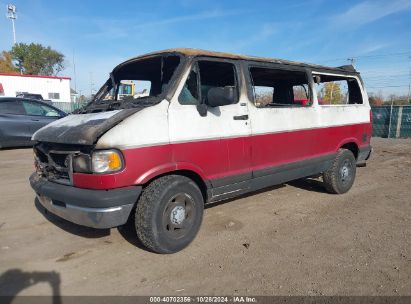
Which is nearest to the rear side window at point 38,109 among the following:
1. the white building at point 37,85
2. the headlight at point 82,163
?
the headlight at point 82,163

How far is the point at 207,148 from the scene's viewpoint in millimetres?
4012

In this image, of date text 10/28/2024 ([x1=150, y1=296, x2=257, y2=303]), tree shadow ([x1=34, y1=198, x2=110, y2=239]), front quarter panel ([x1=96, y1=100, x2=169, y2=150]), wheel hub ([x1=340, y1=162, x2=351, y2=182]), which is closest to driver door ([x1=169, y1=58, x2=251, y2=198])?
front quarter panel ([x1=96, y1=100, x2=169, y2=150])

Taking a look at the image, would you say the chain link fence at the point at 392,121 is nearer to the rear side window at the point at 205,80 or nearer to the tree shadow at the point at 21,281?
the rear side window at the point at 205,80

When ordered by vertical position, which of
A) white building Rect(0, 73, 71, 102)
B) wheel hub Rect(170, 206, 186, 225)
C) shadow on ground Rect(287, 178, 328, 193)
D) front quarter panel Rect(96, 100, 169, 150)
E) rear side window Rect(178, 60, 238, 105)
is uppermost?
white building Rect(0, 73, 71, 102)

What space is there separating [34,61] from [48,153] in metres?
65.2

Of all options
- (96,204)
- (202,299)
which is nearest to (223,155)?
(96,204)

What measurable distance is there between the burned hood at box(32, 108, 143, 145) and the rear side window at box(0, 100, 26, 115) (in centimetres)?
802

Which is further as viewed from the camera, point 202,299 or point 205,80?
point 205,80

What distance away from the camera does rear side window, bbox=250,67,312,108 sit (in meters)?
4.85

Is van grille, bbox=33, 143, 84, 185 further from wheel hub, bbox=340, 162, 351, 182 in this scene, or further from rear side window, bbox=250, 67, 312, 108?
wheel hub, bbox=340, 162, 351, 182

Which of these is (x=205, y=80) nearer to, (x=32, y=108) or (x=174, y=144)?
(x=174, y=144)

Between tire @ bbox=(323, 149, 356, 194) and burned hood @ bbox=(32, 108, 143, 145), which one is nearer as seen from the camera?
burned hood @ bbox=(32, 108, 143, 145)

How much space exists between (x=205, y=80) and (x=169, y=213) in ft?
5.52

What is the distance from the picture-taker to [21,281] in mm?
3268
